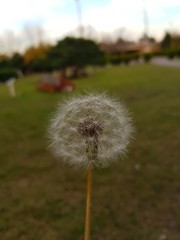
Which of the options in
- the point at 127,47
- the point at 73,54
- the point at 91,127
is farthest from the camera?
the point at 127,47

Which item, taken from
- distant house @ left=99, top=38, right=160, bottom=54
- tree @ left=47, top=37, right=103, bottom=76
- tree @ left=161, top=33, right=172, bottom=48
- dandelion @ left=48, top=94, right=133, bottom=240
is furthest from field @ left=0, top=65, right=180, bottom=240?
distant house @ left=99, top=38, right=160, bottom=54

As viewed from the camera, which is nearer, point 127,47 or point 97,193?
point 97,193

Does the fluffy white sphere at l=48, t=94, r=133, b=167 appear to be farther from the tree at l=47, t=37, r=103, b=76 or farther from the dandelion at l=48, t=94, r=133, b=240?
→ the tree at l=47, t=37, r=103, b=76

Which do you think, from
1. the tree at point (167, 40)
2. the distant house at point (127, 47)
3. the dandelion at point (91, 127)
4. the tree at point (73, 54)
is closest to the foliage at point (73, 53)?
the tree at point (73, 54)

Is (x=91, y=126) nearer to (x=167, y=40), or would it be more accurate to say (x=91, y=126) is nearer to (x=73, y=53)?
(x=73, y=53)

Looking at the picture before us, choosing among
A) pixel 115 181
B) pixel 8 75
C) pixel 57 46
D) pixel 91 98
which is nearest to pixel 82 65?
pixel 57 46

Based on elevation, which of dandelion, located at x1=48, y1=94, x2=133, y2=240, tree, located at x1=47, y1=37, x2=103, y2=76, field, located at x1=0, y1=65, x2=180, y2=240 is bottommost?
tree, located at x1=47, y1=37, x2=103, y2=76

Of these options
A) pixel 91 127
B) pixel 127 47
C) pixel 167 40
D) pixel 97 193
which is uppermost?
pixel 91 127

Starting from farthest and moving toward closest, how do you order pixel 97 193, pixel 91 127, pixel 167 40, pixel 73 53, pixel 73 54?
pixel 167 40, pixel 73 54, pixel 73 53, pixel 97 193, pixel 91 127

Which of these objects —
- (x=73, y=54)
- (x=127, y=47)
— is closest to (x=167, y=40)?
(x=127, y=47)
